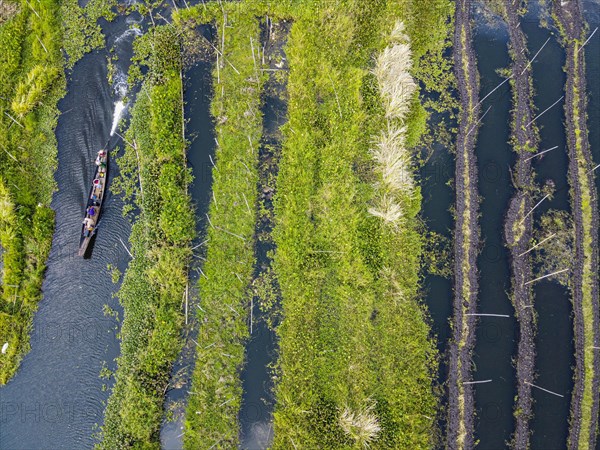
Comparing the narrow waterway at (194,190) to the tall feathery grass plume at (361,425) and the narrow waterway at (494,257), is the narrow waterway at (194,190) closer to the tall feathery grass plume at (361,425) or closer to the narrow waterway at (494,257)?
the tall feathery grass plume at (361,425)

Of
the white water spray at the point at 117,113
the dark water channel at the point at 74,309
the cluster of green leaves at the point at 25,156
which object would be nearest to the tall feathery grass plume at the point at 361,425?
the dark water channel at the point at 74,309

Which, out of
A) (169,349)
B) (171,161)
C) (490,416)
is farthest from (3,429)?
(490,416)

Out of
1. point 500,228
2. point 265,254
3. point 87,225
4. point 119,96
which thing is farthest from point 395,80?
point 87,225

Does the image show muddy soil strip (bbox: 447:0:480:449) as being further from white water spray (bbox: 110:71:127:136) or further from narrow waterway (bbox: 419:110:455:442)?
white water spray (bbox: 110:71:127:136)

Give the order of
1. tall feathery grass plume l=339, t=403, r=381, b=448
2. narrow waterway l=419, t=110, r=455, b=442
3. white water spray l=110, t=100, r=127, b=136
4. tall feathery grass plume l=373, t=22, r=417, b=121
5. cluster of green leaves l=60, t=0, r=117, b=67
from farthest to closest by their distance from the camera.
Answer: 1. cluster of green leaves l=60, t=0, r=117, b=67
2. white water spray l=110, t=100, r=127, b=136
3. tall feathery grass plume l=373, t=22, r=417, b=121
4. narrow waterway l=419, t=110, r=455, b=442
5. tall feathery grass plume l=339, t=403, r=381, b=448

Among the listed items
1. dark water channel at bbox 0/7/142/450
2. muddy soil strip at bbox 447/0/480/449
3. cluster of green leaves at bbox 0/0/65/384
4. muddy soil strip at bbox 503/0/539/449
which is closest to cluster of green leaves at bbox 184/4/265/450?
dark water channel at bbox 0/7/142/450

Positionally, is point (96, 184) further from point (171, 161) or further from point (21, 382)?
point (21, 382)
